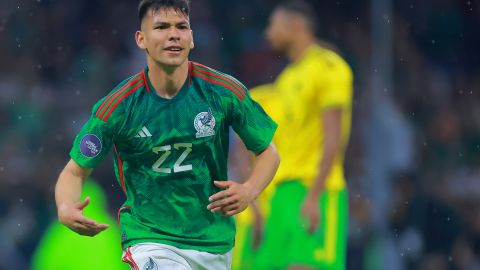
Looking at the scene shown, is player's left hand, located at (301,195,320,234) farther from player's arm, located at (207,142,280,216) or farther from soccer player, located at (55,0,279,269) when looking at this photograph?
soccer player, located at (55,0,279,269)

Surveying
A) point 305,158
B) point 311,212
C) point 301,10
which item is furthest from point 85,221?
point 301,10

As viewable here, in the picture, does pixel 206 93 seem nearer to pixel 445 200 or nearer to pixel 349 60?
pixel 445 200

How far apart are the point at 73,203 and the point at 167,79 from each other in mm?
694

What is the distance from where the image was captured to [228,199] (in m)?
5.05

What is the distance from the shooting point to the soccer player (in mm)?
5328

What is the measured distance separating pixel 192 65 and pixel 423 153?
7.05 m

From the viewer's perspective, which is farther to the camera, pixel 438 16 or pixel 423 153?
pixel 438 16

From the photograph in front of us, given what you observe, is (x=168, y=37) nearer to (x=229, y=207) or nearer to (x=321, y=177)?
(x=229, y=207)

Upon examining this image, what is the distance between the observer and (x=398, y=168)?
1169cm

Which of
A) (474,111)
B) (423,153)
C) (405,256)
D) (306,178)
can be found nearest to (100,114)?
(306,178)

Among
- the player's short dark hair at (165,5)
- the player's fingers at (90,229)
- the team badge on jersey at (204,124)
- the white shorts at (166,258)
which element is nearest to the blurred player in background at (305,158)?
the white shorts at (166,258)

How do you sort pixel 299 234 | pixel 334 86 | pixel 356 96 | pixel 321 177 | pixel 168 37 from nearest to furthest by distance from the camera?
pixel 168 37 → pixel 321 177 → pixel 299 234 → pixel 334 86 → pixel 356 96

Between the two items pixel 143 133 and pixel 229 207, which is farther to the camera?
pixel 143 133

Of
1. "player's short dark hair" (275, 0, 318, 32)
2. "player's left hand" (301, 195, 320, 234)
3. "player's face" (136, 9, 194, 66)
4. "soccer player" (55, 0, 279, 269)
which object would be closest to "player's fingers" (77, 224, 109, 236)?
"soccer player" (55, 0, 279, 269)
